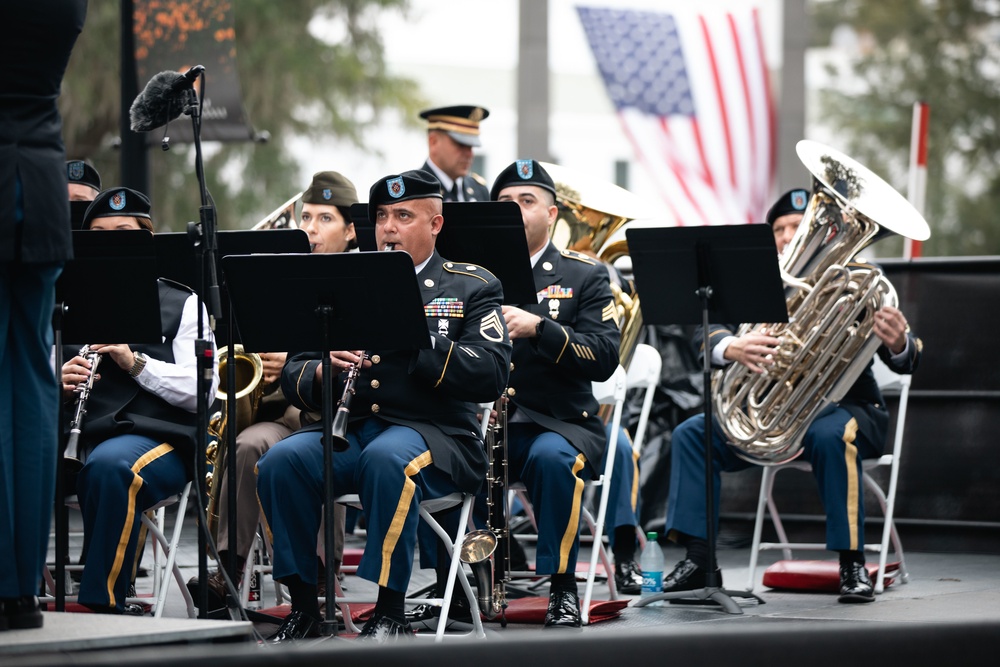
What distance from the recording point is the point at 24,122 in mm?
3832

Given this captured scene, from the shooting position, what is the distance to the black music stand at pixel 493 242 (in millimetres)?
5633

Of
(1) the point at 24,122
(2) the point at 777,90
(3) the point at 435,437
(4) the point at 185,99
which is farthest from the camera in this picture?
(2) the point at 777,90

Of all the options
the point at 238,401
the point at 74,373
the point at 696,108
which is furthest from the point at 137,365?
the point at 696,108

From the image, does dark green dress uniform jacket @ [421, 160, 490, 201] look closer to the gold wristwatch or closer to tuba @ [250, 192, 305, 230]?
tuba @ [250, 192, 305, 230]

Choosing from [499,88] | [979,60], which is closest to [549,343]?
[979,60]

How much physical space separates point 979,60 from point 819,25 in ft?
18.1

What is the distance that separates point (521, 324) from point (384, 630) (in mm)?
1427

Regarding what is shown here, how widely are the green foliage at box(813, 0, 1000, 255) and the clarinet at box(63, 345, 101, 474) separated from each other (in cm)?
1851

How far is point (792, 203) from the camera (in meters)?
7.03

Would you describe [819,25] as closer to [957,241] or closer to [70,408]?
[957,241]

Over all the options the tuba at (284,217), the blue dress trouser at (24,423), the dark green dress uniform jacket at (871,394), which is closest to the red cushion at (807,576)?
the dark green dress uniform jacket at (871,394)

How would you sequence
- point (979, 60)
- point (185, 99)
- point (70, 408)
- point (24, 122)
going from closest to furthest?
point (24, 122) < point (185, 99) < point (70, 408) < point (979, 60)

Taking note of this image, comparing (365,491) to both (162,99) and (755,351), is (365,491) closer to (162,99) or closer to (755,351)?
(162,99)

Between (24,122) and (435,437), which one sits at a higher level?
(24,122)
